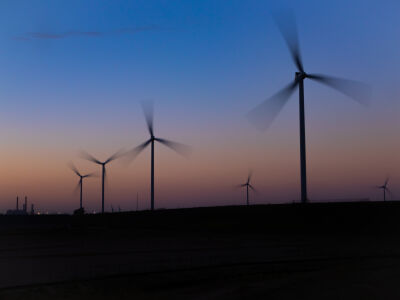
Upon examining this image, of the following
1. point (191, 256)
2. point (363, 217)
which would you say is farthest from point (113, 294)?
point (363, 217)

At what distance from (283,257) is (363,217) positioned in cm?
2096

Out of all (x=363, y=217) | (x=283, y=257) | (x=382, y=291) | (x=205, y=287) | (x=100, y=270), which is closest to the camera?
(x=382, y=291)

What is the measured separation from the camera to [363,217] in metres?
51.6

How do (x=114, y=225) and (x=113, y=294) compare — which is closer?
(x=113, y=294)

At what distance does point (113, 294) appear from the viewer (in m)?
21.3

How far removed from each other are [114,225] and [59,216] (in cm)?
6012

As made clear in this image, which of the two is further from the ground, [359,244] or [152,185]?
[152,185]

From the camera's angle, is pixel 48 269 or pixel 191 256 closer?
pixel 48 269

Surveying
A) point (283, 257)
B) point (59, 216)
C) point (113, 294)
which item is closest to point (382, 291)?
point (113, 294)

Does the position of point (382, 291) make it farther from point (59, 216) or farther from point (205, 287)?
point (59, 216)

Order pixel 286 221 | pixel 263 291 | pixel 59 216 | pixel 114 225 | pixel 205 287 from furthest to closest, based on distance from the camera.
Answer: pixel 59 216
pixel 114 225
pixel 286 221
pixel 205 287
pixel 263 291

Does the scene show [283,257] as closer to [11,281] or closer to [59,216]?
[11,281]

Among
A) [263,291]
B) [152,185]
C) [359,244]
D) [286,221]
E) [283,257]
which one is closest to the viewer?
[263,291]

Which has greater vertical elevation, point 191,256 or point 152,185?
point 152,185
